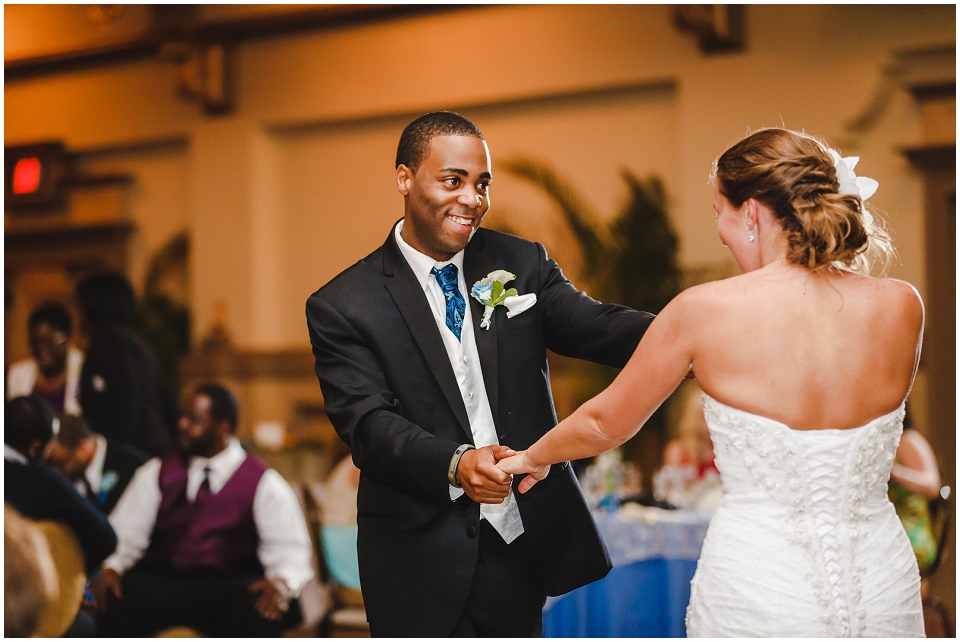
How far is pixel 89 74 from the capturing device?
360 inches

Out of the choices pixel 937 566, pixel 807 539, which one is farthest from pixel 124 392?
pixel 807 539

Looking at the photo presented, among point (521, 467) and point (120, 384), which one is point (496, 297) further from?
point (120, 384)

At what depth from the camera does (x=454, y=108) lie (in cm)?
799

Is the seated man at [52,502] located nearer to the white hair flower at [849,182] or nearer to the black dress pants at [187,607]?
the black dress pants at [187,607]

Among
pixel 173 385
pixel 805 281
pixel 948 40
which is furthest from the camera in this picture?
pixel 173 385

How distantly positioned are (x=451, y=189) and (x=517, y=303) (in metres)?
0.31

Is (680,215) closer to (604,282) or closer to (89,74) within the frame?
(604,282)

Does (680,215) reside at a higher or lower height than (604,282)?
higher

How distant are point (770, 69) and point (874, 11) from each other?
766 mm

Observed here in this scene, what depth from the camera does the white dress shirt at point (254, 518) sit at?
385 cm

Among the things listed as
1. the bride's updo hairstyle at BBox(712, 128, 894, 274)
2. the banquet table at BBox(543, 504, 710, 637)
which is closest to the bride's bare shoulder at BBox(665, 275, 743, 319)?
the bride's updo hairstyle at BBox(712, 128, 894, 274)

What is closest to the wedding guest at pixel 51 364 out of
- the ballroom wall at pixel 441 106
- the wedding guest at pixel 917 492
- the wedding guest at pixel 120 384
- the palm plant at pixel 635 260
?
the wedding guest at pixel 120 384

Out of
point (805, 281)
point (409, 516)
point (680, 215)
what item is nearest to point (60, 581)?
point (409, 516)

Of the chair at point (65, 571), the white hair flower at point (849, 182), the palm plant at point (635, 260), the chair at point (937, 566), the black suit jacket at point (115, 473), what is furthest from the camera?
the palm plant at point (635, 260)
